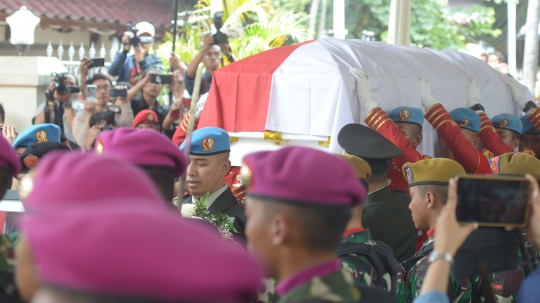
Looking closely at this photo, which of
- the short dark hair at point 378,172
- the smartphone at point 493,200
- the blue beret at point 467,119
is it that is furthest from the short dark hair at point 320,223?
the blue beret at point 467,119

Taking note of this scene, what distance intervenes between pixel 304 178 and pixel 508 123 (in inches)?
164

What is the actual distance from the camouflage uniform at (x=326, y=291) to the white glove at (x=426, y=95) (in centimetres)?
343

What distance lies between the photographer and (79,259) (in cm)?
91

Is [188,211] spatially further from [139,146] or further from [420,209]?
[420,209]

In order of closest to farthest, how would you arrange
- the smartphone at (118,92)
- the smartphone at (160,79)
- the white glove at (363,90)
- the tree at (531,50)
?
1. the white glove at (363,90)
2. the smartphone at (118,92)
3. the smartphone at (160,79)
4. the tree at (531,50)

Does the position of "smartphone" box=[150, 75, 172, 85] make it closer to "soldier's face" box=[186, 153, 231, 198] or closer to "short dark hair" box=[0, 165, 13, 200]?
"soldier's face" box=[186, 153, 231, 198]

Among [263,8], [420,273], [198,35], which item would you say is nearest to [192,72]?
[420,273]

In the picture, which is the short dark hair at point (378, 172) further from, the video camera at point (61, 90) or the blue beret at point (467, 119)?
the video camera at point (61, 90)

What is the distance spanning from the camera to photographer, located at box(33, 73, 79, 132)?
6.70 m

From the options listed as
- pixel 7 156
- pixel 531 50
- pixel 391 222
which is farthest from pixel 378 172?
pixel 531 50

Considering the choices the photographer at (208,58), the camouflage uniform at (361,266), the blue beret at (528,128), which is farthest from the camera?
the photographer at (208,58)

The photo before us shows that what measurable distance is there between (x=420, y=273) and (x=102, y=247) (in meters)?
1.93

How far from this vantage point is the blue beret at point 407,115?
4.67 metres

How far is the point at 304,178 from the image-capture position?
1650 millimetres
